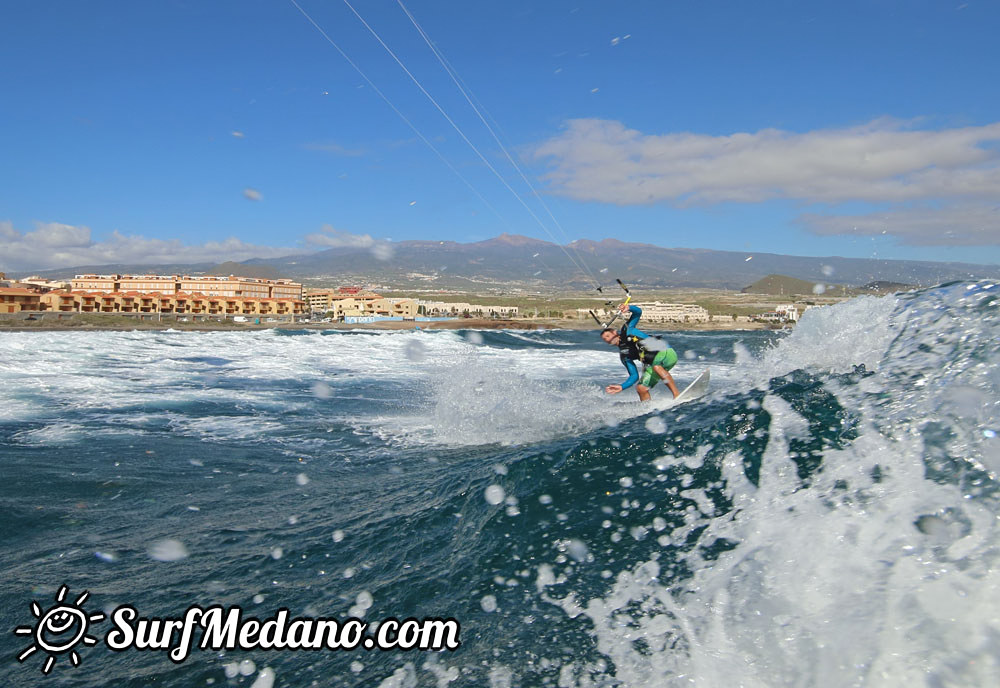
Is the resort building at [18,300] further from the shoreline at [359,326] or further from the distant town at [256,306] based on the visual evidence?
the shoreline at [359,326]

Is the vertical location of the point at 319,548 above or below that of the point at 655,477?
below

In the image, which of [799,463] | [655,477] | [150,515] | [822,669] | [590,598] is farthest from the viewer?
[150,515]

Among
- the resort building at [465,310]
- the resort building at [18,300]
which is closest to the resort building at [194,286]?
the resort building at [465,310]

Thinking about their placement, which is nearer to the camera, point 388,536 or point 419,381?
point 388,536

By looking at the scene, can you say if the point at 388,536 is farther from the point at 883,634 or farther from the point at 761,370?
the point at 761,370

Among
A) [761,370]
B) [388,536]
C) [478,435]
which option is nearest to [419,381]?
[478,435]

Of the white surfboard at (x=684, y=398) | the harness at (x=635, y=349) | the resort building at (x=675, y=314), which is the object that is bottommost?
the resort building at (x=675, y=314)

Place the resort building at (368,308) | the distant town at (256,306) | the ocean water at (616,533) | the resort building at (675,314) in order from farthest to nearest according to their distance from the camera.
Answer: the resort building at (368,308)
the resort building at (675,314)
the distant town at (256,306)
the ocean water at (616,533)

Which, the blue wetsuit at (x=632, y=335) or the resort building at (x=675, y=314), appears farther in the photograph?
the resort building at (x=675, y=314)

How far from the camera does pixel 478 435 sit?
9.60 metres

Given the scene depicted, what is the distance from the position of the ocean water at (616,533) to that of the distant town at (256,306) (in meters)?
68.1

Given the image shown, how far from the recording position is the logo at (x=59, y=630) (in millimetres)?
3729

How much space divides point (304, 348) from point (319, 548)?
26.1 m

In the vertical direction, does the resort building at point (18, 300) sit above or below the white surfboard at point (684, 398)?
below
